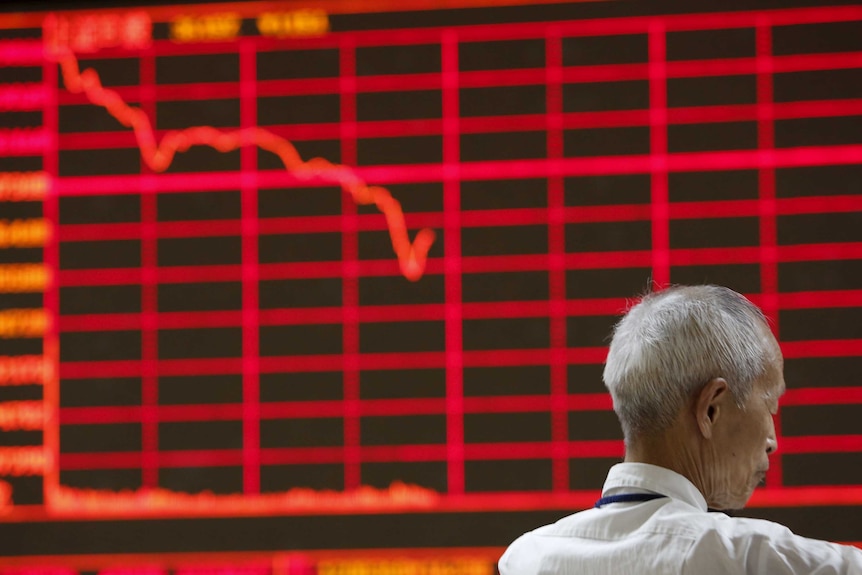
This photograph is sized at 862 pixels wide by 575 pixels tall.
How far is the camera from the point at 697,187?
2.33 meters

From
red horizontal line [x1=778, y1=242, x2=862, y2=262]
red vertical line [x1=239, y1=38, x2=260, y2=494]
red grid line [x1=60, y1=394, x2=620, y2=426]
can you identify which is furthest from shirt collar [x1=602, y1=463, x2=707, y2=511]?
red vertical line [x1=239, y1=38, x2=260, y2=494]

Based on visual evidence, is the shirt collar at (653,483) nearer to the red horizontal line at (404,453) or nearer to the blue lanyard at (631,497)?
the blue lanyard at (631,497)

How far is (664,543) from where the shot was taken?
106 cm

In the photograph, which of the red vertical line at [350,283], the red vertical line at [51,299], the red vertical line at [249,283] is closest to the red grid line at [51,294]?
the red vertical line at [51,299]

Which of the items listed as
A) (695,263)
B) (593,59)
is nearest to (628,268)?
(695,263)

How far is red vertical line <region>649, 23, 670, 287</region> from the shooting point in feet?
7.64

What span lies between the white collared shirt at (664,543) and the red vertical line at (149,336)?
1.38 meters

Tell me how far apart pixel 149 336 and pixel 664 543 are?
1614mm

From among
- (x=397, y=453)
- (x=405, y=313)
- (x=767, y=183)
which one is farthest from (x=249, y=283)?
(x=767, y=183)

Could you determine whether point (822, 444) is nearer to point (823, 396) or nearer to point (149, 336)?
point (823, 396)

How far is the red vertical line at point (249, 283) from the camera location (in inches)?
94.9

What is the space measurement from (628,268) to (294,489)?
84cm

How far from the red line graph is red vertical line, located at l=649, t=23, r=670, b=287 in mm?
468

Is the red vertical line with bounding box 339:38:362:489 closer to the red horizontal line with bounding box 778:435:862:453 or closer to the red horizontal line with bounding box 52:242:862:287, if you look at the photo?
the red horizontal line with bounding box 52:242:862:287
